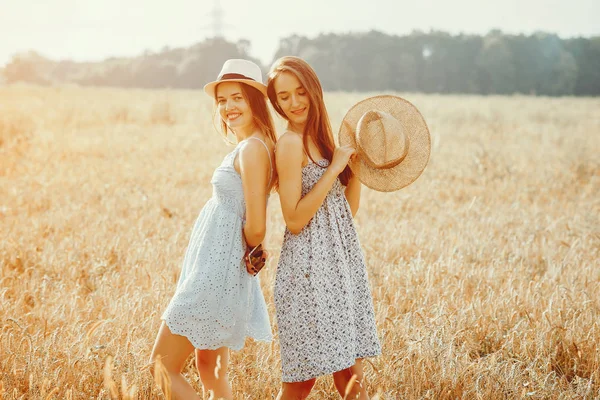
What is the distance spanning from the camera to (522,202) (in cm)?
749

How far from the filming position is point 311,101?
8.27 ft

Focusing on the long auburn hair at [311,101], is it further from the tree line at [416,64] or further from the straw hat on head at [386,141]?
the tree line at [416,64]

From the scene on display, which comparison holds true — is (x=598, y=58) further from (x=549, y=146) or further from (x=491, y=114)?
(x=549, y=146)

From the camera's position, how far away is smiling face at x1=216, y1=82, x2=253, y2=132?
8.46ft

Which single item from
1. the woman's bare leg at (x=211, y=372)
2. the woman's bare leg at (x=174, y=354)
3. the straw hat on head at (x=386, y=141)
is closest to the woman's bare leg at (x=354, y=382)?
the woman's bare leg at (x=211, y=372)

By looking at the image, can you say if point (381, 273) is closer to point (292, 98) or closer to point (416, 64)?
point (292, 98)

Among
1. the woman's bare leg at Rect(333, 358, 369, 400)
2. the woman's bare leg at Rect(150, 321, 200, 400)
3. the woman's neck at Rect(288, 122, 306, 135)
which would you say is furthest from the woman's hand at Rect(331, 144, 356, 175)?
the woman's bare leg at Rect(150, 321, 200, 400)

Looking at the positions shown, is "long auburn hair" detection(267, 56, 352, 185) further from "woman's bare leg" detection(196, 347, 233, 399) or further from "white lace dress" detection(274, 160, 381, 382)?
"woman's bare leg" detection(196, 347, 233, 399)

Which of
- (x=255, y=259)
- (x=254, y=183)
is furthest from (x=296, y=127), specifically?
(x=255, y=259)

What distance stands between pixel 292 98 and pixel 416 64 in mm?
60550

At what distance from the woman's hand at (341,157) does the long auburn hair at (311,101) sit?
0.07 m

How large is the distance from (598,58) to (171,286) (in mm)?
63668

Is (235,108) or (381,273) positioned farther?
(381,273)

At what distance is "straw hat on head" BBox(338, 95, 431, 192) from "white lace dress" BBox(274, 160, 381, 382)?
0.20 metres
